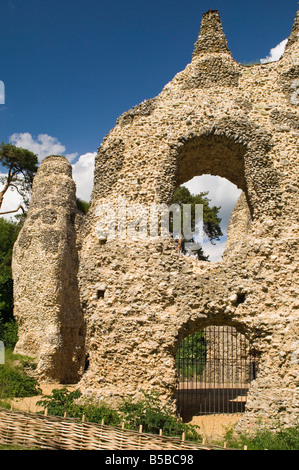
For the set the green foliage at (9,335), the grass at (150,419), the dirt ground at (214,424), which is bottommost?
the dirt ground at (214,424)

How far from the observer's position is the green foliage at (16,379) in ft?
31.3

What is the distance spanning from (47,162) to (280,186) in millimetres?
10287

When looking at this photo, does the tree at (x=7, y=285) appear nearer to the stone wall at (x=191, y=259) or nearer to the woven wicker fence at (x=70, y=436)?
the stone wall at (x=191, y=259)

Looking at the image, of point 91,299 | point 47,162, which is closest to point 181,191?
point 47,162

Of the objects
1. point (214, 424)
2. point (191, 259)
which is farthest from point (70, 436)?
point (191, 259)

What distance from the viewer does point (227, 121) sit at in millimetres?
7539

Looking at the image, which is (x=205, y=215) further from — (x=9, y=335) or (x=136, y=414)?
(x=136, y=414)

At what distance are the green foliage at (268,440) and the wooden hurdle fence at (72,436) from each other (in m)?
1.73

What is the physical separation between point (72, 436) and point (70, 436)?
2 centimetres

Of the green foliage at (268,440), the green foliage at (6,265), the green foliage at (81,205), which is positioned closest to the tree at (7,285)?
the green foliage at (6,265)

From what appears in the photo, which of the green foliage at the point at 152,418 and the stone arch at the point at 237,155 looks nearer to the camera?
the green foliage at the point at 152,418

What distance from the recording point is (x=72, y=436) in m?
4.71

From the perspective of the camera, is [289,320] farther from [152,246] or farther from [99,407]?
[99,407]

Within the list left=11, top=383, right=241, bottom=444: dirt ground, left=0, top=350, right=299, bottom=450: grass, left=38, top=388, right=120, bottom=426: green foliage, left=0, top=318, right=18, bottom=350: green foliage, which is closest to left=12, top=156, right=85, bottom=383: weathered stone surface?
left=0, top=318, right=18, bottom=350: green foliage
